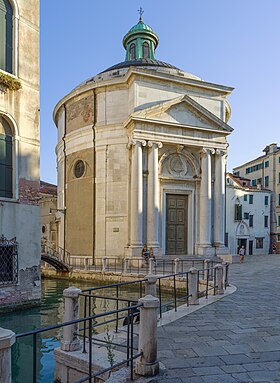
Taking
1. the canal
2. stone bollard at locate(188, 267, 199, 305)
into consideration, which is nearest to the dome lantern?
the canal

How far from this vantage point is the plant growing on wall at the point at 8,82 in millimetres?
10539

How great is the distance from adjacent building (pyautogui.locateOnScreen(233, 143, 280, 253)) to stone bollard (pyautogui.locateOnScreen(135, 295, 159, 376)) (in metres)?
38.1

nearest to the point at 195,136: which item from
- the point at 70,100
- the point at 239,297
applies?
the point at 70,100

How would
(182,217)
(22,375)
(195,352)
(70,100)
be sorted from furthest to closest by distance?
1. (70,100)
2. (182,217)
3. (22,375)
4. (195,352)

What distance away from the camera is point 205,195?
21906 mm

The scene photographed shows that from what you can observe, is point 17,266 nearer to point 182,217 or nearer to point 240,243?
point 182,217

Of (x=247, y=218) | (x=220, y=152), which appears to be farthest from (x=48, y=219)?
(x=247, y=218)

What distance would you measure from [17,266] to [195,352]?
717 centimetres

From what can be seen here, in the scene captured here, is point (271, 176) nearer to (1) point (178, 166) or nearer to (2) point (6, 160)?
(1) point (178, 166)

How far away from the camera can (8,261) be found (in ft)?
34.5

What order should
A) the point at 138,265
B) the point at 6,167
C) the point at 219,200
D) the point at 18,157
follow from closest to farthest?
Result: the point at 6,167, the point at 18,157, the point at 138,265, the point at 219,200

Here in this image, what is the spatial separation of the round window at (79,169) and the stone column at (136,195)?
4.53m

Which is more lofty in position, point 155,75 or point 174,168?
point 155,75

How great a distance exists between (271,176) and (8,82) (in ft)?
124
